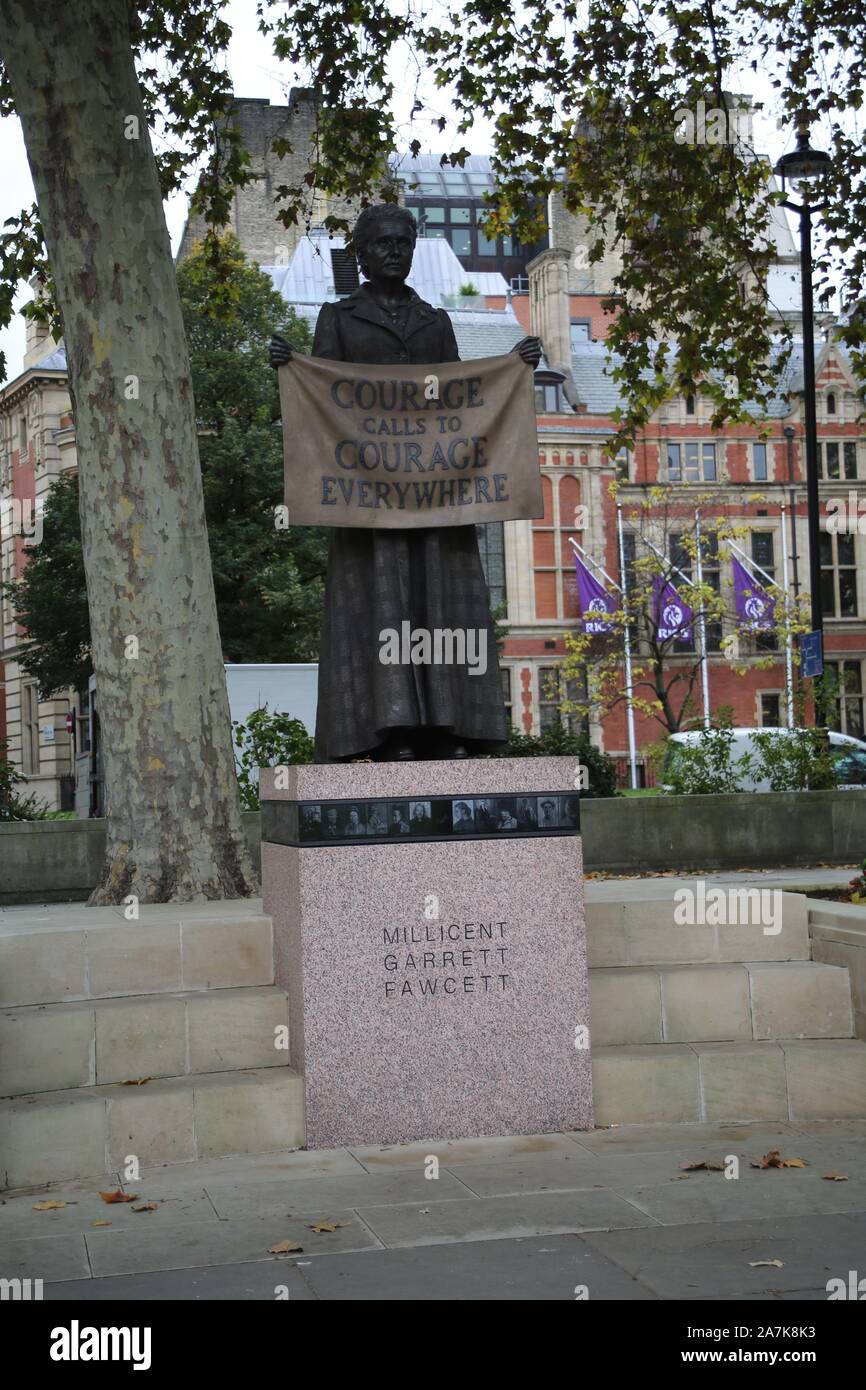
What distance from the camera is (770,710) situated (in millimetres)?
53750

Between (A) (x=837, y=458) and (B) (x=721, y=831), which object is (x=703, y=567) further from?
(B) (x=721, y=831)

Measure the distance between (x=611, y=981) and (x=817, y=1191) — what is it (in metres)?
1.69

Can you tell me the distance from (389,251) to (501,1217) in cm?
437

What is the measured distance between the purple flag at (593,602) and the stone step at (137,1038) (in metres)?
38.8

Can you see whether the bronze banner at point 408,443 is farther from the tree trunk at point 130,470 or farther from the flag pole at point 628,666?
the flag pole at point 628,666

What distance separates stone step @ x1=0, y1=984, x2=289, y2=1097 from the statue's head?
3424 millimetres

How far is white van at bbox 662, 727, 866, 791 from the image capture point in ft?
60.4

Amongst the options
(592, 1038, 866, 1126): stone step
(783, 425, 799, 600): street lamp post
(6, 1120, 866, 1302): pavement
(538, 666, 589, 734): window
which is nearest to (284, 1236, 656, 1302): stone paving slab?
(6, 1120, 866, 1302): pavement

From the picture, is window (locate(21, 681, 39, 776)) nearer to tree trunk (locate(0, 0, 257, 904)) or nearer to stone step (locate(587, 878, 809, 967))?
tree trunk (locate(0, 0, 257, 904))

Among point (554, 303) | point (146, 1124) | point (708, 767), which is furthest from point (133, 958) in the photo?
point (554, 303)

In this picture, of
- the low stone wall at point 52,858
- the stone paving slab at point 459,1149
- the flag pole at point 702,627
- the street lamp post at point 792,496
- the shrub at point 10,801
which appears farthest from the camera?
the street lamp post at point 792,496

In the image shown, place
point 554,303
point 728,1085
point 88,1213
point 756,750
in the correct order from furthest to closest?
point 554,303, point 756,750, point 728,1085, point 88,1213

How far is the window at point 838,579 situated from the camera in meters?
55.6

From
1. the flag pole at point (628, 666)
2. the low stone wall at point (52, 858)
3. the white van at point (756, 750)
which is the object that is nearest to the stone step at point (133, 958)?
the low stone wall at point (52, 858)
